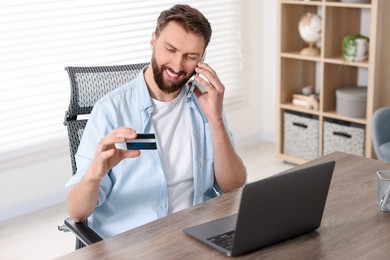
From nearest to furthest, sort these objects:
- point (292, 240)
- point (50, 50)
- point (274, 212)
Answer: point (274, 212), point (292, 240), point (50, 50)

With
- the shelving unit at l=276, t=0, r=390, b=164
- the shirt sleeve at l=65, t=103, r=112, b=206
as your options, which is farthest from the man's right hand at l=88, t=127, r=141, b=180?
the shelving unit at l=276, t=0, r=390, b=164

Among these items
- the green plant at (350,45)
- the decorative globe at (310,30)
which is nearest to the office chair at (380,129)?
the green plant at (350,45)

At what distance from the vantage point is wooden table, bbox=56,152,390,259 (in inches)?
69.9

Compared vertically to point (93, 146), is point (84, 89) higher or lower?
higher

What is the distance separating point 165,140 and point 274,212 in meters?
0.64

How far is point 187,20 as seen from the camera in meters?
2.19

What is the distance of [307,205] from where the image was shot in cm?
184

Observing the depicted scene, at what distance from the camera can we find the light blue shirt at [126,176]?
85.3 inches

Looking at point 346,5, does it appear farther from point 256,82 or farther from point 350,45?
point 256,82

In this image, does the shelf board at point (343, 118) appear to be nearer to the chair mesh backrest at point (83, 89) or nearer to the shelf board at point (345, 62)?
the shelf board at point (345, 62)

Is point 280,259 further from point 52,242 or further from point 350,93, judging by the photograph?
point 350,93

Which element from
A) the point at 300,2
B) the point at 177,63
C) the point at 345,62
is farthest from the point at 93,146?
the point at 300,2

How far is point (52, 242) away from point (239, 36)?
2.30 meters

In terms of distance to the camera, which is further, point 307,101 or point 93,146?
point 307,101
